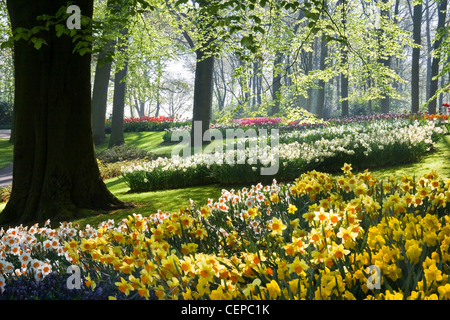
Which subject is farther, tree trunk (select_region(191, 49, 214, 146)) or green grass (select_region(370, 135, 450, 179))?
tree trunk (select_region(191, 49, 214, 146))


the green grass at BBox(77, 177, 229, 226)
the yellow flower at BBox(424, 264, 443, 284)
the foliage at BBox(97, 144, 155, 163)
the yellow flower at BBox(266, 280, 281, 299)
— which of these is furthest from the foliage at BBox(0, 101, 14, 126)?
the yellow flower at BBox(424, 264, 443, 284)

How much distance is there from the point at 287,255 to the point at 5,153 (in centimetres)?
2122

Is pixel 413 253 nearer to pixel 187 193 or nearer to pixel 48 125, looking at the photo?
pixel 48 125

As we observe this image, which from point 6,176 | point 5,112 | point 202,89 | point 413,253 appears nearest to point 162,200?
point 413,253

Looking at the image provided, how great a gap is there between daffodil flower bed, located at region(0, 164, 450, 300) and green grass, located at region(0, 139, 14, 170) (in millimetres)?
16294

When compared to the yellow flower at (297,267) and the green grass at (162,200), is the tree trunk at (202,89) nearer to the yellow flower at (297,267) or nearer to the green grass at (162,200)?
the green grass at (162,200)

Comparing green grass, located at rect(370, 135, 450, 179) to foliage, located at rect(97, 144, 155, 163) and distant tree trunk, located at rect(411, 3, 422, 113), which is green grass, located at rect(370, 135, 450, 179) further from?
distant tree trunk, located at rect(411, 3, 422, 113)

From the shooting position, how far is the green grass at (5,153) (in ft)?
59.7

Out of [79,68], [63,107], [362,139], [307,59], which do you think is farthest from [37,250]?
[307,59]

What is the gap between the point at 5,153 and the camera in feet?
66.3

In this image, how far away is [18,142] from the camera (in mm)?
6406

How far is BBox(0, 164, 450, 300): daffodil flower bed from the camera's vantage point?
5.98ft

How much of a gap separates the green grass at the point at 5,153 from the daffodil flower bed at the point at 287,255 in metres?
16.3
